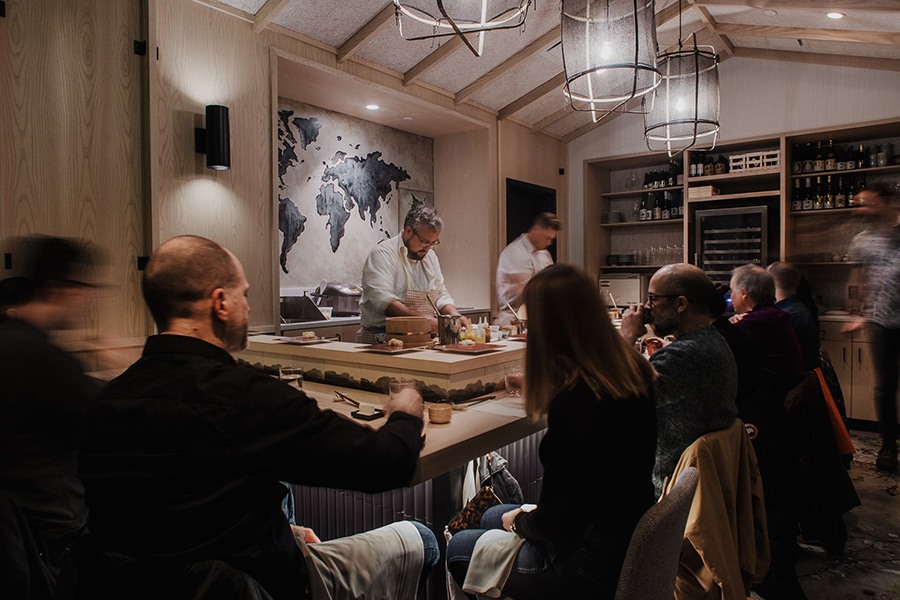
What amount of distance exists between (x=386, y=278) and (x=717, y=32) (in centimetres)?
431

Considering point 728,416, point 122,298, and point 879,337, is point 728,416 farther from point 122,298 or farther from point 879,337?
point 122,298

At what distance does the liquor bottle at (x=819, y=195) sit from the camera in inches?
241

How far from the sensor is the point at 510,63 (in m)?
5.70

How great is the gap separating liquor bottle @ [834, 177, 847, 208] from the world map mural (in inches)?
165

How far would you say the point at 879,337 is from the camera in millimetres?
4082

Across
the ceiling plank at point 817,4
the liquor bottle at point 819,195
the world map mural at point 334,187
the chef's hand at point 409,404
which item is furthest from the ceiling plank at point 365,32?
the liquor bottle at point 819,195

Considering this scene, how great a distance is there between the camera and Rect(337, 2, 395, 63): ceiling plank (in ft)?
15.0

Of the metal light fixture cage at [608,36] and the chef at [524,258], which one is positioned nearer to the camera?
the metal light fixture cage at [608,36]

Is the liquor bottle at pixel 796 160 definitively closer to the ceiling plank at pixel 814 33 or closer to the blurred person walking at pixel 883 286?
the ceiling plank at pixel 814 33

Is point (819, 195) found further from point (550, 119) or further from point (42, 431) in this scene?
point (42, 431)

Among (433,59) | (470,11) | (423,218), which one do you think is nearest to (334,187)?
(433,59)

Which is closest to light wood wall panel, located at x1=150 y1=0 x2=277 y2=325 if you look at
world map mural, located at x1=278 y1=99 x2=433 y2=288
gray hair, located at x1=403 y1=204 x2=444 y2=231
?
world map mural, located at x1=278 y1=99 x2=433 y2=288

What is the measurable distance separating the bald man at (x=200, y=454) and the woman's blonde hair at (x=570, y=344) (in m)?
0.51

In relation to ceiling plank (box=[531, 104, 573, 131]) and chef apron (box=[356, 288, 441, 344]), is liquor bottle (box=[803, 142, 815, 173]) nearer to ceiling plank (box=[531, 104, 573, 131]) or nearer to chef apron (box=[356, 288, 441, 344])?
ceiling plank (box=[531, 104, 573, 131])
